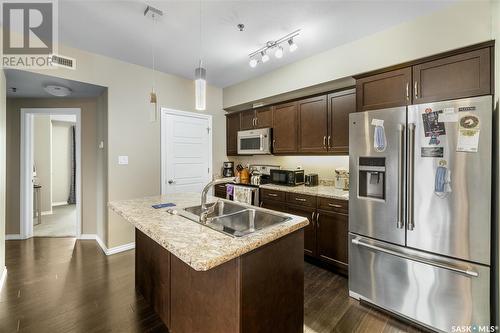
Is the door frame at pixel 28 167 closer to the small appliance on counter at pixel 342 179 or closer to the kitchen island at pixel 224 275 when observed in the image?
the kitchen island at pixel 224 275

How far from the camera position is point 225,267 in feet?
3.96

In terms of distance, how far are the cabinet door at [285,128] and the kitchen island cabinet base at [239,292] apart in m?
2.03

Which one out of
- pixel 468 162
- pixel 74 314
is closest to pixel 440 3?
pixel 468 162

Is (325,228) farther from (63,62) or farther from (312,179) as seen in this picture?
(63,62)

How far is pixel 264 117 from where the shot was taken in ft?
12.4

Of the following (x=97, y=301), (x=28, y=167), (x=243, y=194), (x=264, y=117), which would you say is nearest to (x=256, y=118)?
(x=264, y=117)

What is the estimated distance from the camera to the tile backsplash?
3197 millimetres

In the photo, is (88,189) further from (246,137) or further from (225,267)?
(225,267)

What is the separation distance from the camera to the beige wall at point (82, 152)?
3648 mm

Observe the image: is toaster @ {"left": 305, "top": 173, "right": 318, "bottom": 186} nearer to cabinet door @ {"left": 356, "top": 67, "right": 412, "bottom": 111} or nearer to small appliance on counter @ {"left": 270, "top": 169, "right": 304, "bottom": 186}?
small appliance on counter @ {"left": 270, "top": 169, "right": 304, "bottom": 186}

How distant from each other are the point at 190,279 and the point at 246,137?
2.86 m

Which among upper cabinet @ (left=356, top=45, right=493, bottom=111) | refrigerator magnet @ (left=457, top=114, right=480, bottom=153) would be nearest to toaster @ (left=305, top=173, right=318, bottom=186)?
upper cabinet @ (left=356, top=45, right=493, bottom=111)

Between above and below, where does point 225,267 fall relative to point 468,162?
below

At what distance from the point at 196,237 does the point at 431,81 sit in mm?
2311
